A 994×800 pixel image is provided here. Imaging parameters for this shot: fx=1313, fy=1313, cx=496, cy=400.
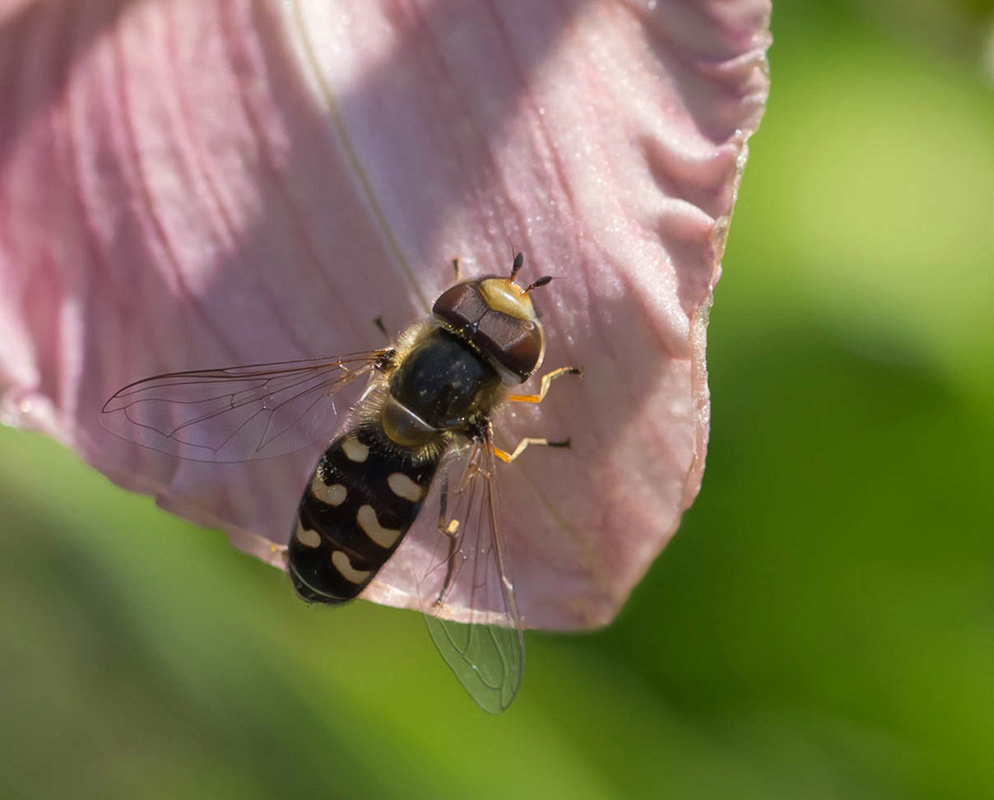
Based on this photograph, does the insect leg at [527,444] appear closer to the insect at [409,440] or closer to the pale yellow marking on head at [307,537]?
the insect at [409,440]

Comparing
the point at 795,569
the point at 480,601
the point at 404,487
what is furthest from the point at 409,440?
the point at 795,569

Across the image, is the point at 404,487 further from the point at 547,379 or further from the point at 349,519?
the point at 547,379

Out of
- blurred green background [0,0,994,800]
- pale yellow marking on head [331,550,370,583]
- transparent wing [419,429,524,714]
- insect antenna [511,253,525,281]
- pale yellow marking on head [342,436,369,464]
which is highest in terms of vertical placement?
insect antenna [511,253,525,281]

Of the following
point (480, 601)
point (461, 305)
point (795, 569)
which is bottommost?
point (795, 569)

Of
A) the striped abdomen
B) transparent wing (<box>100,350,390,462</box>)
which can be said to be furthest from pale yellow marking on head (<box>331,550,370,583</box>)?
transparent wing (<box>100,350,390,462</box>)

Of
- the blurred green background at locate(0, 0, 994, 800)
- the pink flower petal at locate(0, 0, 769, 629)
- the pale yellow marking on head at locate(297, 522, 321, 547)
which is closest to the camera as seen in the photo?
the pink flower petal at locate(0, 0, 769, 629)

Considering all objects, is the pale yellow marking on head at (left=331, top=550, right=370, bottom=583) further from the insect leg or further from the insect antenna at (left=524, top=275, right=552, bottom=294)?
the insect antenna at (left=524, top=275, right=552, bottom=294)

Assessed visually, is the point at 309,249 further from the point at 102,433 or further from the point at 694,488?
the point at 694,488

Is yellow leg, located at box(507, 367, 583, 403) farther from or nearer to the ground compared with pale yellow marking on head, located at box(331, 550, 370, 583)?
farther from the ground

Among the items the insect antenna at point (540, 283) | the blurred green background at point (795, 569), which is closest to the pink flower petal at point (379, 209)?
the insect antenna at point (540, 283)

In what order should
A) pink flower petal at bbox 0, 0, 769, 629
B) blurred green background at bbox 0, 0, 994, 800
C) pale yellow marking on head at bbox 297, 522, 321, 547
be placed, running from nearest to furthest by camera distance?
pink flower petal at bbox 0, 0, 769, 629 < pale yellow marking on head at bbox 297, 522, 321, 547 < blurred green background at bbox 0, 0, 994, 800
